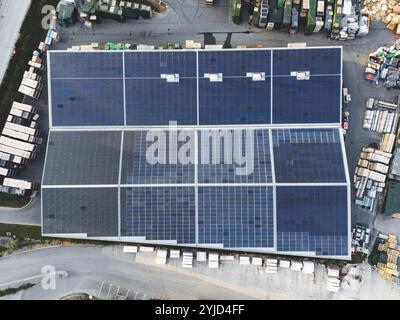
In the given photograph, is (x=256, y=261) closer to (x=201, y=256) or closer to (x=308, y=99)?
(x=201, y=256)

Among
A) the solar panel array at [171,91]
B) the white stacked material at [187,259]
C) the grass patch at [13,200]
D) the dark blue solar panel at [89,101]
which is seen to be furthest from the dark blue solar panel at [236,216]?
the grass patch at [13,200]

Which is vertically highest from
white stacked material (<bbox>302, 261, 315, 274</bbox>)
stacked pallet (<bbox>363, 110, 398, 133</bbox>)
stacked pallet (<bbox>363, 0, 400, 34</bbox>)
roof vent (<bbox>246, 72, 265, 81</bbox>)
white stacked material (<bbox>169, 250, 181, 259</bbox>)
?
stacked pallet (<bbox>363, 0, 400, 34</bbox>)

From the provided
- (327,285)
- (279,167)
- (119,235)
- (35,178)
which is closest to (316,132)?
(279,167)

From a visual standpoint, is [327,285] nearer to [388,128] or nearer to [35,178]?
[388,128]

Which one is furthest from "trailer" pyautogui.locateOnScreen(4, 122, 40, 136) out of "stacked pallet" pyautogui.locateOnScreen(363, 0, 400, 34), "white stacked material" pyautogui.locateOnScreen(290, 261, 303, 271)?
"stacked pallet" pyautogui.locateOnScreen(363, 0, 400, 34)

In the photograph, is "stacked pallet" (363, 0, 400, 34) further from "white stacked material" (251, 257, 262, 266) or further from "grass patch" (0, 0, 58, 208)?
"grass patch" (0, 0, 58, 208)

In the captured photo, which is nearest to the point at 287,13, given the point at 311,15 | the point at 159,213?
the point at 311,15
